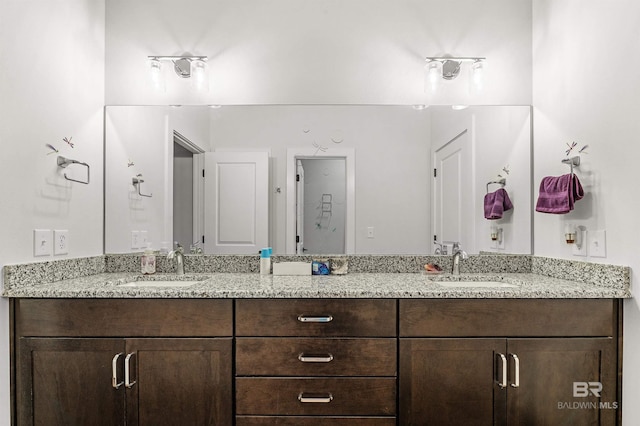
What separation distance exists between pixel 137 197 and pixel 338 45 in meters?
1.42

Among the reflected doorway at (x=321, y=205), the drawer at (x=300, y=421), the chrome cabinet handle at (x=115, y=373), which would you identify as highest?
the reflected doorway at (x=321, y=205)

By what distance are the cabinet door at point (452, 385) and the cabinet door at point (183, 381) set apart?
71 centimetres

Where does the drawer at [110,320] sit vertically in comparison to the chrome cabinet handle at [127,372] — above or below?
above

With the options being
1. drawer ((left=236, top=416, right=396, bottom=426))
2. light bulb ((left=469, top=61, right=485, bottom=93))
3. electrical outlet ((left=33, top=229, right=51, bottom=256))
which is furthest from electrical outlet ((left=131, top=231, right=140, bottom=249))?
light bulb ((left=469, top=61, right=485, bottom=93))

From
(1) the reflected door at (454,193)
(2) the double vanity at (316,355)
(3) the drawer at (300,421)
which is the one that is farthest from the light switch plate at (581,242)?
(3) the drawer at (300,421)

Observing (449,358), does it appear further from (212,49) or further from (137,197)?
(212,49)

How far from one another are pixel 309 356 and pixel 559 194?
1.32 metres

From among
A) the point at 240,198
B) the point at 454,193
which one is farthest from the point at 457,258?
the point at 240,198

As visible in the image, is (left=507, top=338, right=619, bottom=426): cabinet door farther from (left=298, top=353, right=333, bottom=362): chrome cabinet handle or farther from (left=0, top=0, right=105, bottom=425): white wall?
(left=0, top=0, right=105, bottom=425): white wall

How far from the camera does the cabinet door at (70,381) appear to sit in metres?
1.50

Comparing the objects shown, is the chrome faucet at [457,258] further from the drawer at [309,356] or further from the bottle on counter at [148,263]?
the bottle on counter at [148,263]

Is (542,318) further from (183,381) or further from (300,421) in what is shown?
(183,381)

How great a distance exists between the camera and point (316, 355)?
150 cm

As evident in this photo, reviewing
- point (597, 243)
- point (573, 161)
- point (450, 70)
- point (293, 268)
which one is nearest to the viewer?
point (597, 243)
